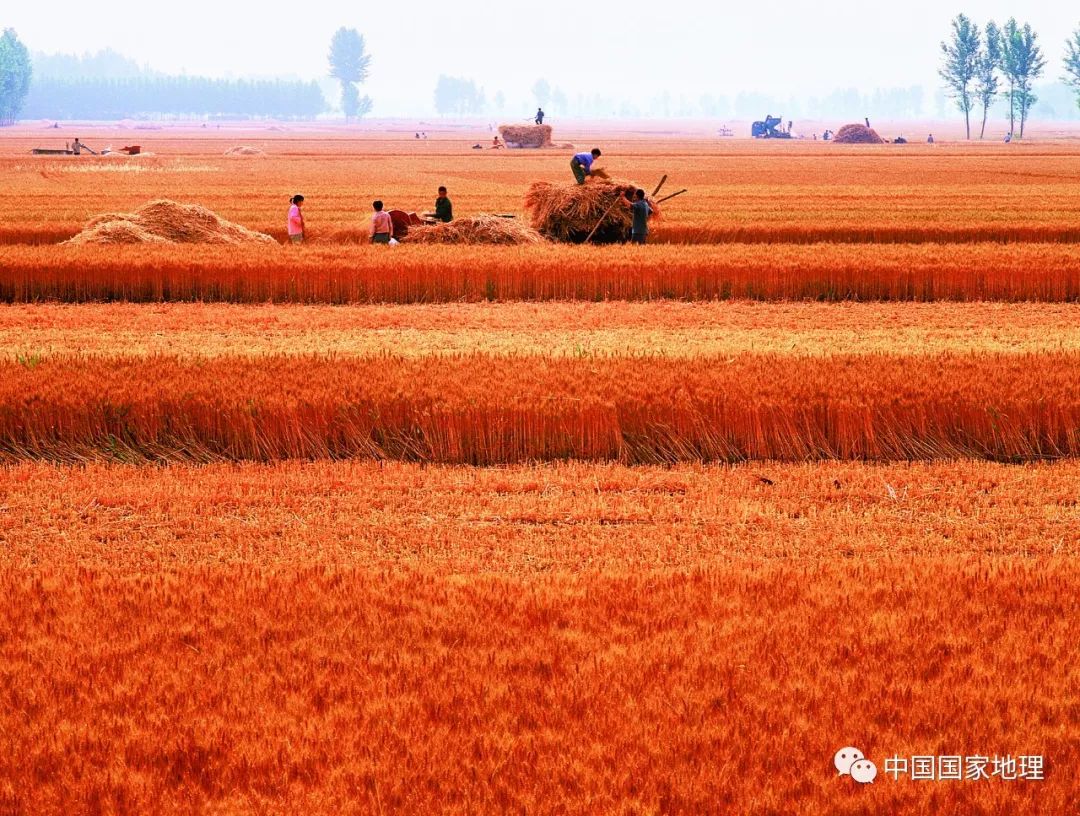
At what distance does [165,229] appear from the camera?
25109 mm

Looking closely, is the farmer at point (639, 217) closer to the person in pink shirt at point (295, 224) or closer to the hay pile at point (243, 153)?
the person in pink shirt at point (295, 224)

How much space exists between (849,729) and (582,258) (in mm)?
16881

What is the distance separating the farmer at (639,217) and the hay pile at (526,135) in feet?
261

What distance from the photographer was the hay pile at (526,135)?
339ft

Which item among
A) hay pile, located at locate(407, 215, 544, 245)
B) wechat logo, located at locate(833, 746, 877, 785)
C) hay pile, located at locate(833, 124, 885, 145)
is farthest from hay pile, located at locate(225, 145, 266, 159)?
wechat logo, located at locate(833, 746, 877, 785)

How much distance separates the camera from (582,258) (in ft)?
70.6

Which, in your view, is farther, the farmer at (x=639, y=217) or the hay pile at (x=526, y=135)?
the hay pile at (x=526, y=135)

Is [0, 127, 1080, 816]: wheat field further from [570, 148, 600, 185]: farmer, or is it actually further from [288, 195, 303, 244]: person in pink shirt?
[570, 148, 600, 185]: farmer

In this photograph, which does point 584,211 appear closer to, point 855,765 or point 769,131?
point 855,765

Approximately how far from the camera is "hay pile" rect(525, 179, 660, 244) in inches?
1011

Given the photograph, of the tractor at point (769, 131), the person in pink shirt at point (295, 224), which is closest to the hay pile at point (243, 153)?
the person in pink shirt at point (295, 224)

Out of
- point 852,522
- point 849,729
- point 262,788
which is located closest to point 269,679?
point 262,788

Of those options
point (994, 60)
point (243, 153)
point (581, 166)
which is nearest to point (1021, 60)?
point (994, 60)

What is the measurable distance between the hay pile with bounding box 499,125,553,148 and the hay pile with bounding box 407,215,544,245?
79.7 m
